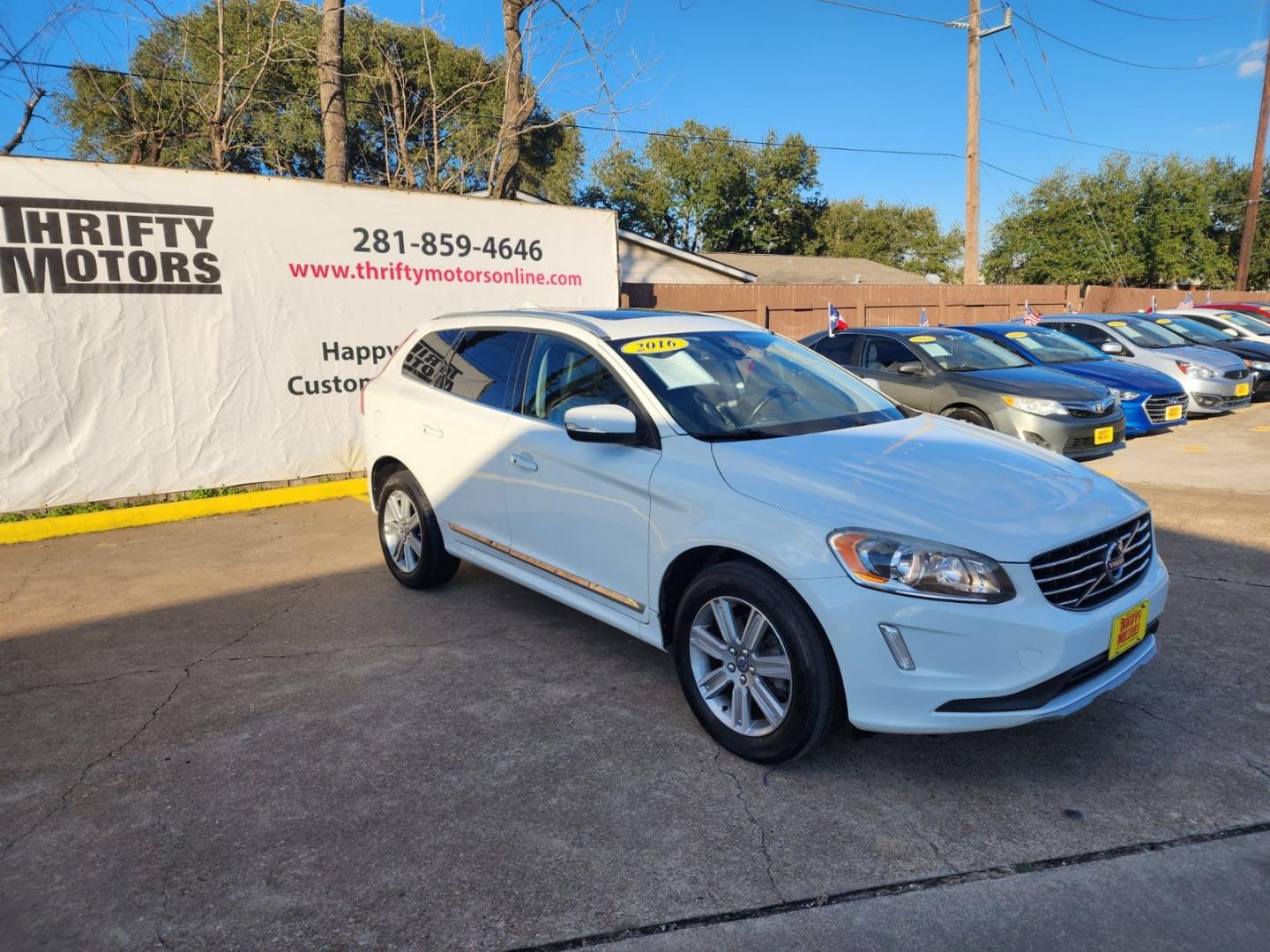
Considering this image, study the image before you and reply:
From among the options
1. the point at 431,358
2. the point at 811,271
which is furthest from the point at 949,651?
the point at 811,271

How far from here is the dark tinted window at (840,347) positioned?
948cm

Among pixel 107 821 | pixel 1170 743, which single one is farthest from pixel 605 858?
pixel 1170 743

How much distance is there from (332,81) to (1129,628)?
37.4 feet

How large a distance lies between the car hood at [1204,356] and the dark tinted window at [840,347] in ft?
17.7

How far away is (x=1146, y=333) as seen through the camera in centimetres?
1264

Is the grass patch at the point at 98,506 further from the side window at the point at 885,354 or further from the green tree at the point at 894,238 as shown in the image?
the green tree at the point at 894,238

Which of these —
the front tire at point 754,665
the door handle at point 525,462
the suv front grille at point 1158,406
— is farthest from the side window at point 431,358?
the suv front grille at point 1158,406

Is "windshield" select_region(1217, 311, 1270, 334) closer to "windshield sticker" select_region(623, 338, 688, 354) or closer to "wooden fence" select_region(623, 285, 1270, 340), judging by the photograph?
"wooden fence" select_region(623, 285, 1270, 340)

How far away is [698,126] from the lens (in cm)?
4616

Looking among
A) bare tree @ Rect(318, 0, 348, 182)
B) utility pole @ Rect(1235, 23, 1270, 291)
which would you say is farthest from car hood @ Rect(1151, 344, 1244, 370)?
utility pole @ Rect(1235, 23, 1270, 291)

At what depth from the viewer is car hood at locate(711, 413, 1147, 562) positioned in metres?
2.88

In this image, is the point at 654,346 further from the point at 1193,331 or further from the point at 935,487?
the point at 1193,331

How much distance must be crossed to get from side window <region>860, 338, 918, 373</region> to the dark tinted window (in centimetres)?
15

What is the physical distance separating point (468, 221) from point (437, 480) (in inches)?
197
